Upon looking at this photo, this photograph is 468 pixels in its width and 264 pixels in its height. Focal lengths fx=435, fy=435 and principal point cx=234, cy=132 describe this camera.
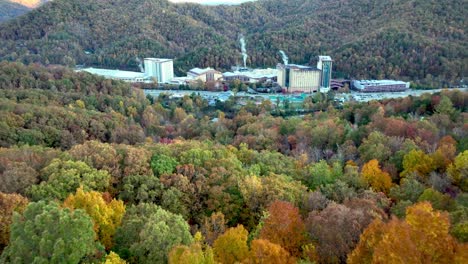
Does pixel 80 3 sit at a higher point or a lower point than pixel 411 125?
higher

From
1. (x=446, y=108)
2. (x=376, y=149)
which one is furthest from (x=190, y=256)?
(x=446, y=108)

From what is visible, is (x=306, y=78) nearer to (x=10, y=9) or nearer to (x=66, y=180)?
(x=66, y=180)

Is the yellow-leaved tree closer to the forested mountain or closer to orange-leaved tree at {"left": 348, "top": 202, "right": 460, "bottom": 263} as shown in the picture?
orange-leaved tree at {"left": 348, "top": 202, "right": 460, "bottom": 263}

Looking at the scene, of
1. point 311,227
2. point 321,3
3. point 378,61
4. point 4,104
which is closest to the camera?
point 311,227

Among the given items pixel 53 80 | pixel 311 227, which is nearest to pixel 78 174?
pixel 311 227

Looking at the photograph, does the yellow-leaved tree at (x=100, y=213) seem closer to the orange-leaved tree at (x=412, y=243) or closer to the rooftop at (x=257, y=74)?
the orange-leaved tree at (x=412, y=243)

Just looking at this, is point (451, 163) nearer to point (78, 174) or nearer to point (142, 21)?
point (78, 174)

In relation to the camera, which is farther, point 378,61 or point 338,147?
point 378,61
